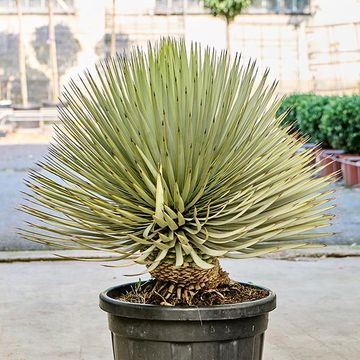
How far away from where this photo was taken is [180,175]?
4207mm

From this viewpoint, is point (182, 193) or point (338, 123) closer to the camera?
point (182, 193)

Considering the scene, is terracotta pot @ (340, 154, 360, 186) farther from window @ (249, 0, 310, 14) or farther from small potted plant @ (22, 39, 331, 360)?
window @ (249, 0, 310, 14)

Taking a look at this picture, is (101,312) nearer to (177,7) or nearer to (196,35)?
(196,35)

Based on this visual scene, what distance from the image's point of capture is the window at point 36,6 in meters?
46.2

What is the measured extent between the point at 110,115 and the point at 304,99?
18173 millimetres

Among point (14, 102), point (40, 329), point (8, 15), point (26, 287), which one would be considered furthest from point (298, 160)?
point (8, 15)

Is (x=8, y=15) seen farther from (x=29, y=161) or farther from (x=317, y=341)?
(x=317, y=341)

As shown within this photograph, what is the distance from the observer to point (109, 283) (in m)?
8.77

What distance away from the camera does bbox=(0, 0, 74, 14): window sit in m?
46.2

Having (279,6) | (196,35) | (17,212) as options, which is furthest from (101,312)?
(279,6)

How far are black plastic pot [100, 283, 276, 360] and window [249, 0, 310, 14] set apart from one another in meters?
45.5

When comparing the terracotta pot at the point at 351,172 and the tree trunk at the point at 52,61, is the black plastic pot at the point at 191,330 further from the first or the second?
the tree trunk at the point at 52,61

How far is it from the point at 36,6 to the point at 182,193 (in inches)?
1755

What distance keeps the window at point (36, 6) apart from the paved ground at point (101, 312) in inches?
1477
